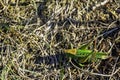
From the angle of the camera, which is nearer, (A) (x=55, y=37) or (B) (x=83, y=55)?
(B) (x=83, y=55)

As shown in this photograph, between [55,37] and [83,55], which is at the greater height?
[55,37]

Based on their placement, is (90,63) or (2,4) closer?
(90,63)

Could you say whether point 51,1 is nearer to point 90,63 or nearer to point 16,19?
point 16,19

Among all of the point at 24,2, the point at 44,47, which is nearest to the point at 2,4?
the point at 24,2
